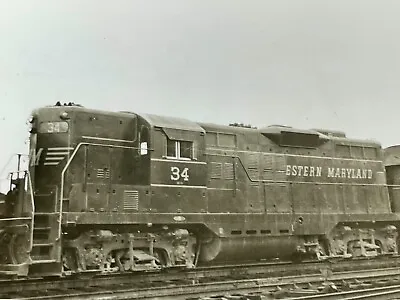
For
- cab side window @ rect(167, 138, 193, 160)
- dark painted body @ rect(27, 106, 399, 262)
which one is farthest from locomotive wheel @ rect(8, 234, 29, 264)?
cab side window @ rect(167, 138, 193, 160)

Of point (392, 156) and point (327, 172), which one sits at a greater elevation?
point (392, 156)

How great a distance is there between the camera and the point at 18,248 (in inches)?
324

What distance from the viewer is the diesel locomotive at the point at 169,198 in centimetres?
861

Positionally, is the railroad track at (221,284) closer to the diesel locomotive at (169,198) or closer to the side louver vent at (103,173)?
the diesel locomotive at (169,198)

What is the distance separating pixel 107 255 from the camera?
8891mm

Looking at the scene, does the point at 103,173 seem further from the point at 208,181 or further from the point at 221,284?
the point at 221,284

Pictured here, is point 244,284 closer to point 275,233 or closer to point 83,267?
point 275,233

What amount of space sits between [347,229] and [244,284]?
478 cm

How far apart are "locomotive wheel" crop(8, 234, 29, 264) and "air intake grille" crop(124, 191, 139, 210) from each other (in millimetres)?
2043

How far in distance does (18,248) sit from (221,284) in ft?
13.2

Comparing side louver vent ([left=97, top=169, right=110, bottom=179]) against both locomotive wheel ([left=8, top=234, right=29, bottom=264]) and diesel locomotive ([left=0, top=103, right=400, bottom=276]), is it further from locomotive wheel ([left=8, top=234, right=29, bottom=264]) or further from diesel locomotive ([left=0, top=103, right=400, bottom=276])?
locomotive wheel ([left=8, top=234, right=29, bottom=264])

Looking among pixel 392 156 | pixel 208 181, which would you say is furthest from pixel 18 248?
pixel 392 156

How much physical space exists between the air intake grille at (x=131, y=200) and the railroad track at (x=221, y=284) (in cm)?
138

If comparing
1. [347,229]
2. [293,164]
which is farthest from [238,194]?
[347,229]
